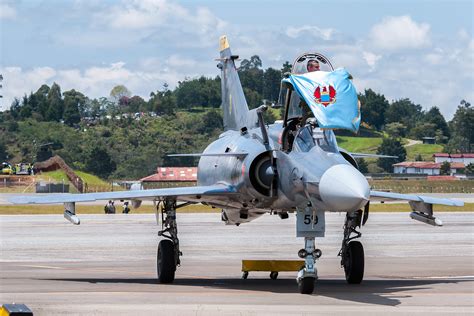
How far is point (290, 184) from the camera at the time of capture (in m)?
19.5

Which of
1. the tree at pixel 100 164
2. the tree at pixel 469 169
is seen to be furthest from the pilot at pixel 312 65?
the tree at pixel 469 169

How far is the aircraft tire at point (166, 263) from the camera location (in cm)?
2180

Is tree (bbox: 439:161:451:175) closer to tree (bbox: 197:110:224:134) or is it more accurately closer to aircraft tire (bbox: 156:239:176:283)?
tree (bbox: 197:110:224:134)

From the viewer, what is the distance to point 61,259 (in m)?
28.9

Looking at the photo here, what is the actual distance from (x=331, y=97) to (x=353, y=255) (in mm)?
4084

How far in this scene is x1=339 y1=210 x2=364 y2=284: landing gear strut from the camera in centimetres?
2121

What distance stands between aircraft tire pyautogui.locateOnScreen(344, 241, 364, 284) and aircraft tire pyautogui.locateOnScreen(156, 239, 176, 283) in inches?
135

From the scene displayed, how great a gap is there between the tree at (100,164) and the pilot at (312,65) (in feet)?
353

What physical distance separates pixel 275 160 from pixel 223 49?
838cm

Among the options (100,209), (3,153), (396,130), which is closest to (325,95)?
(100,209)

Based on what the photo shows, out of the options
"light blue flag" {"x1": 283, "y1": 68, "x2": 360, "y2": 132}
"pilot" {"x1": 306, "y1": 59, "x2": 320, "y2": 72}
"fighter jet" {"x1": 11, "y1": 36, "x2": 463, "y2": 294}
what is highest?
"pilot" {"x1": 306, "y1": 59, "x2": 320, "y2": 72}

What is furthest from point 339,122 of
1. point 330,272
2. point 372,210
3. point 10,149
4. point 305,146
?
point 10,149

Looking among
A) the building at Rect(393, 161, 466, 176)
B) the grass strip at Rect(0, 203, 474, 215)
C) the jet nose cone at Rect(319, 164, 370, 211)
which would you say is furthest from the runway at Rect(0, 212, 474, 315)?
the building at Rect(393, 161, 466, 176)

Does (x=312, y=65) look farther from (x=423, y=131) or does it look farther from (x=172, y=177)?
(x=423, y=131)
